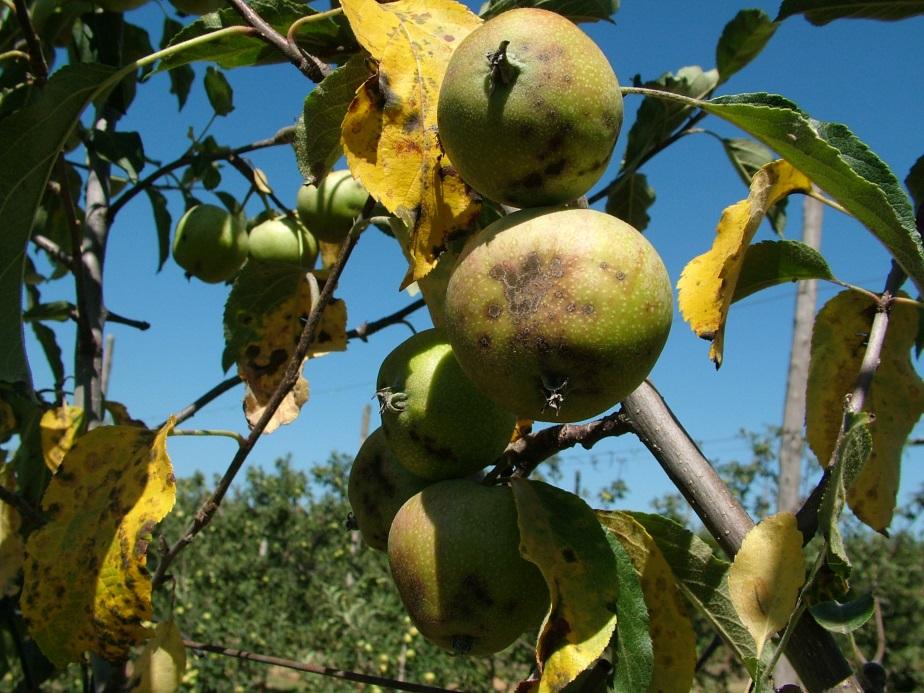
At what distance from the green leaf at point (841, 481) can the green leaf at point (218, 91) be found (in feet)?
6.78

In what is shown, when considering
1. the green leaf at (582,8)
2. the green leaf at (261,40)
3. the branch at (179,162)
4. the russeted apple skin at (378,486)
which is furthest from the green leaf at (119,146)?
the russeted apple skin at (378,486)

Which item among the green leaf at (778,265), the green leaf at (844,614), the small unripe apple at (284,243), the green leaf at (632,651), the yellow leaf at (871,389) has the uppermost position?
the small unripe apple at (284,243)


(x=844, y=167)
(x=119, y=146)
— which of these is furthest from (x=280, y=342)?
(x=844, y=167)

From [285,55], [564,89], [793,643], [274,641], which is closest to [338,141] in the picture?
[285,55]

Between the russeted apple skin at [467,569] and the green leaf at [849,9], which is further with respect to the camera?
the green leaf at [849,9]

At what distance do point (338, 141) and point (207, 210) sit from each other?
133 cm

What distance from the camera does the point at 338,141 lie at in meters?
1.06

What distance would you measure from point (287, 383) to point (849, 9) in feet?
3.15

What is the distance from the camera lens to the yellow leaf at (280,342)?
1.46m

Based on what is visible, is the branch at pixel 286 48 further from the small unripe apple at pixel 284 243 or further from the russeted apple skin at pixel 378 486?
the small unripe apple at pixel 284 243

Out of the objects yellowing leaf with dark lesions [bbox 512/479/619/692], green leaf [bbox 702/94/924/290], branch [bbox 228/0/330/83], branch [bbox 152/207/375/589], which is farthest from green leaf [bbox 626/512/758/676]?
branch [bbox 228/0/330/83]

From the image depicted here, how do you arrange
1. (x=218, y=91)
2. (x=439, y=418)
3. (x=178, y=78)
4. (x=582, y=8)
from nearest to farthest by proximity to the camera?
(x=439, y=418) < (x=582, y=8) < (x=218, y=91) < (x=178, y=78)

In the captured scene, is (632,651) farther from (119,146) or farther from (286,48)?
(119,146)

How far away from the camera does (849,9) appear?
1169 millimetres
